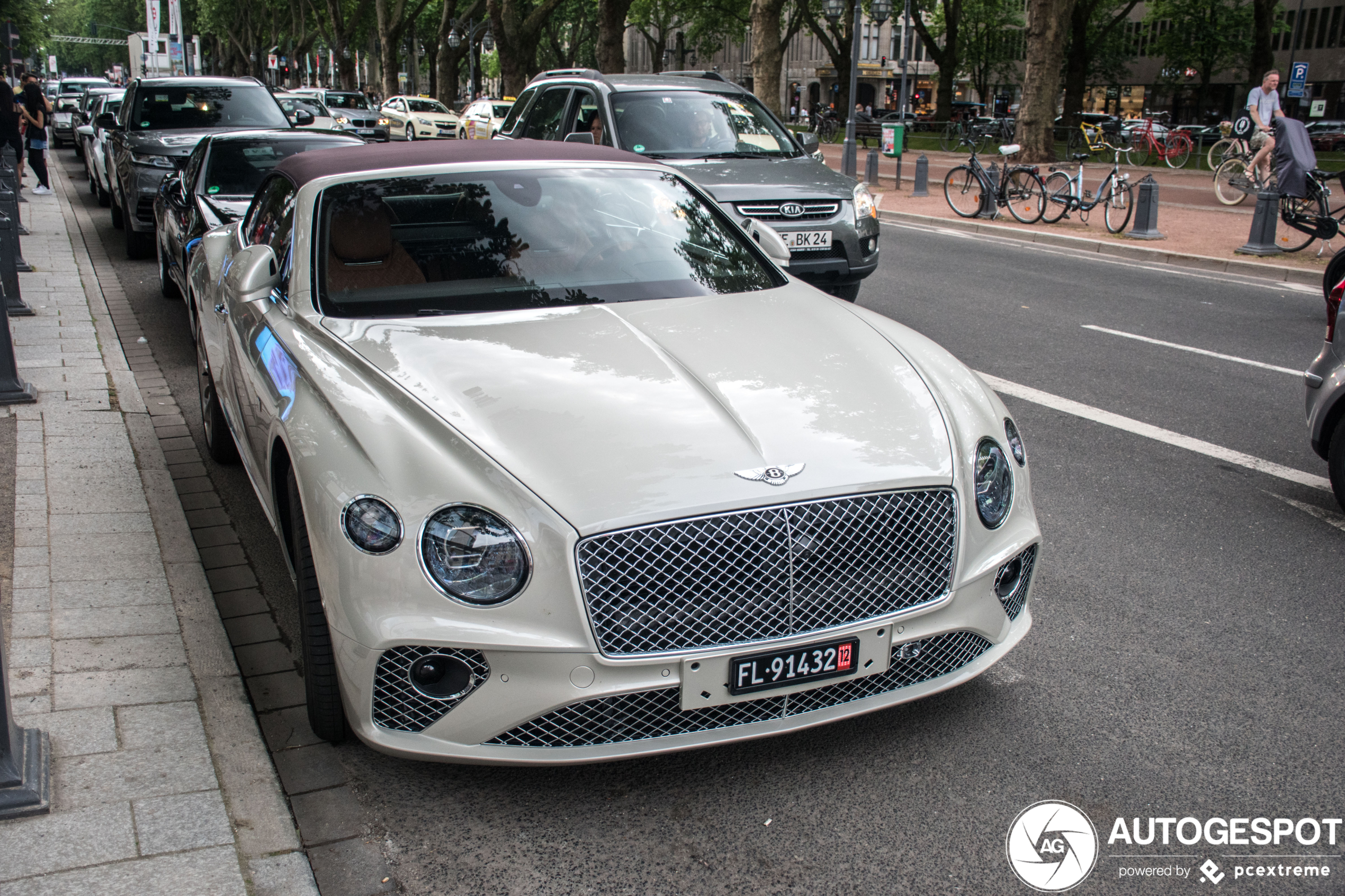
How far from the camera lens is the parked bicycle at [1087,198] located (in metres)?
16.2

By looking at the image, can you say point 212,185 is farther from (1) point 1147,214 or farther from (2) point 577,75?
(1) point 1147,214

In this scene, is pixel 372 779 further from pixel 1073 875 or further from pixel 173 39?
Result: pixel 173 39

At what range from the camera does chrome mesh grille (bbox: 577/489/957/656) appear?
2.82 meters

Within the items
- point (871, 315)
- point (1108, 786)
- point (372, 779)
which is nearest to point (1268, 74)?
point (871, 315)

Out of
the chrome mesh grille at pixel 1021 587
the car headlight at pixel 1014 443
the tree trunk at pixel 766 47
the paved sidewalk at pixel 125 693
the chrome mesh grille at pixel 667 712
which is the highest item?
the tree trunk at pixel 766 47

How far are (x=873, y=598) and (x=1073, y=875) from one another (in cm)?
83

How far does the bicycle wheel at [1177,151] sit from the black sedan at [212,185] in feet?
86.1

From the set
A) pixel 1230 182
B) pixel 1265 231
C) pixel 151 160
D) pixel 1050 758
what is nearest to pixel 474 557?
pixel 1050 758

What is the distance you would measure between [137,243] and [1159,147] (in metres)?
27.3

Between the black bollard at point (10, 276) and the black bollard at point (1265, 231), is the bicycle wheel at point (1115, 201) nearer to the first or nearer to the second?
the black bollard at point (1265, 231)

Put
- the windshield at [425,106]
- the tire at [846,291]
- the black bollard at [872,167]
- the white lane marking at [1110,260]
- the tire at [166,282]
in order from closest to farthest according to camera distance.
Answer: the tire at [846,291], the tire at [166,282], the white lane marking at [1110,260], the black bollard at [872,167], the windshield at [425,106]

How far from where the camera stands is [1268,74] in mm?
16188

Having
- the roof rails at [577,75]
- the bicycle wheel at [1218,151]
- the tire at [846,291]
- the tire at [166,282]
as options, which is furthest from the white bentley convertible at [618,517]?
the bicycle wheel at [1218,151]

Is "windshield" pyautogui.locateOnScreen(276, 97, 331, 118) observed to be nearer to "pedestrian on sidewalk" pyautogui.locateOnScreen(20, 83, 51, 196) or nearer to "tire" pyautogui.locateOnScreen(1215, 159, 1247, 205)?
"pedestrian on sidewalk" pyautogui.locateOnScreen(20, 83, 51, 196)
